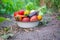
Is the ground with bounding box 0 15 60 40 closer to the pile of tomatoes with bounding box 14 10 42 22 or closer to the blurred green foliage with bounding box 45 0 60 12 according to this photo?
the pile of tomatoes with bounding box 14 10 42 22

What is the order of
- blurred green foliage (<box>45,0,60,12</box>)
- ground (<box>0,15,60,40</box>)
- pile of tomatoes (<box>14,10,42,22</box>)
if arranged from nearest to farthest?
ground (<box>0,15,60,40</box>)
pile of tomatoes (<box>14,10,42,22</box>)
blurred green foliage (<box>45,0,60,12</box>)

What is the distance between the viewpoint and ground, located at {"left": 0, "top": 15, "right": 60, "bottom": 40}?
1.08m

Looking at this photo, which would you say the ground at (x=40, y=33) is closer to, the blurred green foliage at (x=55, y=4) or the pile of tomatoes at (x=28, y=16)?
the pile of tomatoes at (x=28, y=16)

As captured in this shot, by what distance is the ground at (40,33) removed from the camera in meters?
1.08

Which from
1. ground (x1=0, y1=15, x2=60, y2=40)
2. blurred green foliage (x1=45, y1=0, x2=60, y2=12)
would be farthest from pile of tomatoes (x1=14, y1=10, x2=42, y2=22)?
blurred green foliage (x1=45, y1=0, x2=60, y2=12)

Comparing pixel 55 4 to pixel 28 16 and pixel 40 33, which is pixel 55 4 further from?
pixel 40 33

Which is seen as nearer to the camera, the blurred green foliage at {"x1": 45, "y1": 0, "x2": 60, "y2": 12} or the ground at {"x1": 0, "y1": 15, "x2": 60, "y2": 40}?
the ground at {"x1": 0, "y1": 15, "x2": 60, "y2": 40}

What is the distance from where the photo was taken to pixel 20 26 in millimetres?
1292

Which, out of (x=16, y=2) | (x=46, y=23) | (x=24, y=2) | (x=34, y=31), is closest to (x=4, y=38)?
(x=34, y=31)

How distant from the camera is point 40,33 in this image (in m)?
1.17

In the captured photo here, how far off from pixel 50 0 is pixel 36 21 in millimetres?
1011

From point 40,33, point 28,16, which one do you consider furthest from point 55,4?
point 40,33

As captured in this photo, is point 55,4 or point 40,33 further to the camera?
point 55,4

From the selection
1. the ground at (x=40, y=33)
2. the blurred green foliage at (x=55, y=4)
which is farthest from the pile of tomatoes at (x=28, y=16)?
the blurred green foliage at (x=55, y=4)
